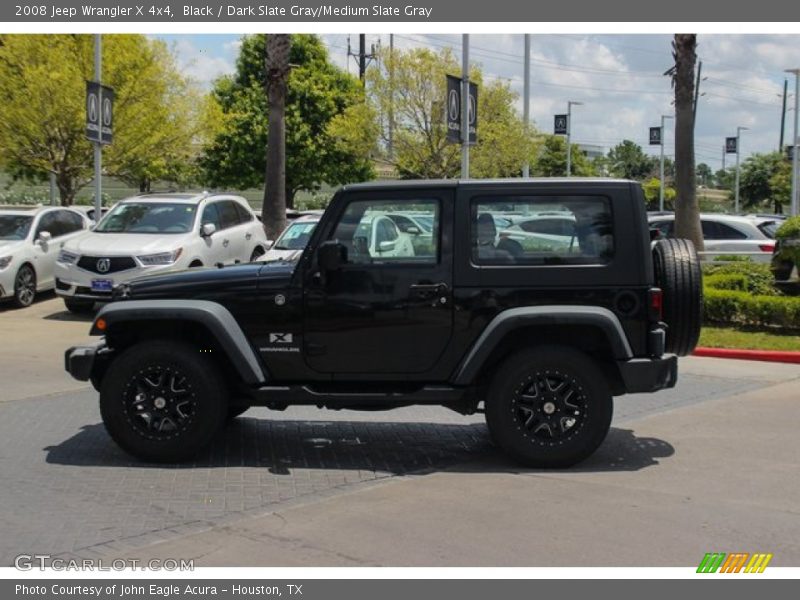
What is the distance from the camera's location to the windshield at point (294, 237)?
16344 mm

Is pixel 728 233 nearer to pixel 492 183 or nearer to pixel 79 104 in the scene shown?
pixel 492 183

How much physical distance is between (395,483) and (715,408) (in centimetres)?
394

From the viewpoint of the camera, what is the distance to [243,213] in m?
17.6

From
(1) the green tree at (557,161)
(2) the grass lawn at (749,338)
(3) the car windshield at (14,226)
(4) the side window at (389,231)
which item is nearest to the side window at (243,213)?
(3) the car windshield at (14,226)

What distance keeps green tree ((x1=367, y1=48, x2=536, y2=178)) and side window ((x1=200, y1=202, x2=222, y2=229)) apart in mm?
13050

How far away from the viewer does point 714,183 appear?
121375mm

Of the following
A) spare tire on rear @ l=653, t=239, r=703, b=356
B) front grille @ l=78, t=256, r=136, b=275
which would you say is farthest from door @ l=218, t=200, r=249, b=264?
spare tire on rear @ l=653, t=239, r=703, b=356

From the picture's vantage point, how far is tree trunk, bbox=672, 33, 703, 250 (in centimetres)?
1648

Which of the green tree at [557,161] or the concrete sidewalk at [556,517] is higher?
the green tree at [557,161]

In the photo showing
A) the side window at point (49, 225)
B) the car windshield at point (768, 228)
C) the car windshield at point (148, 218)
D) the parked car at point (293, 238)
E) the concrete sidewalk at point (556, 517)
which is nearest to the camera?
the concrete sidewalk at point (556, 517)

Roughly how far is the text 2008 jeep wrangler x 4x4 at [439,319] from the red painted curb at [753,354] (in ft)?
18.5

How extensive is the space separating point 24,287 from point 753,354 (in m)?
11.7

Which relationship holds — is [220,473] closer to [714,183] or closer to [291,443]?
[291,443]

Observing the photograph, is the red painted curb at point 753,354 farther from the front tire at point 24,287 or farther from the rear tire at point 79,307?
the front tire at point 24,287
